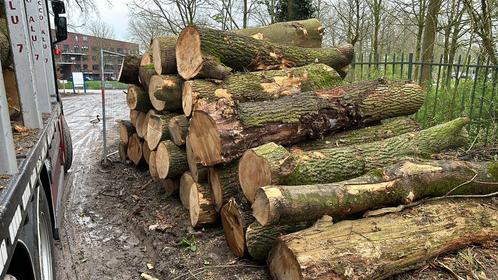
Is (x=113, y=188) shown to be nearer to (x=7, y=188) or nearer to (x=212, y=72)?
(x=212, y=72)

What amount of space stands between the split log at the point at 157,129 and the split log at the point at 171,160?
19cm

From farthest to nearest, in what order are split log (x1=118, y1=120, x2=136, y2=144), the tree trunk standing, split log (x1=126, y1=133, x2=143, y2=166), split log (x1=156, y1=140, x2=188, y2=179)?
the tree trunk standing < split log (x1=118, y1=120, x2=136, y2=144) < split log (x1=126, y1=133, x2=143, y2=166) < split log (x1=156, y1=140, x2=188, y2=179)

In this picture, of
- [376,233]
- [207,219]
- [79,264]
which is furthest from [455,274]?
[79,264]

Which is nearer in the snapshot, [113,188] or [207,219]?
[207,219]

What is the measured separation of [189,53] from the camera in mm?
4434

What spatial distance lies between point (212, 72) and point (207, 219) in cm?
163

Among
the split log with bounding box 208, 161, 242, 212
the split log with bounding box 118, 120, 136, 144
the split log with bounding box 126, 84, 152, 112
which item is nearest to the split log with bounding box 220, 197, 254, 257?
the split log with bounding box 208, 161, 242, 212

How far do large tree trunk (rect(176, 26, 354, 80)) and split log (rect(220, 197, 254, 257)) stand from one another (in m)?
1.61

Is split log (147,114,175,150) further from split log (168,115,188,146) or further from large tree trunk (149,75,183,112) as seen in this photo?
split log (168,115,188,146)

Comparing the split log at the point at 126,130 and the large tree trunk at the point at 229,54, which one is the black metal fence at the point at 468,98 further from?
the split log at the point at 126,130

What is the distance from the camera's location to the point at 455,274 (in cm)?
291

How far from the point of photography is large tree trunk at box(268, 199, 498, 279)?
8.84ft

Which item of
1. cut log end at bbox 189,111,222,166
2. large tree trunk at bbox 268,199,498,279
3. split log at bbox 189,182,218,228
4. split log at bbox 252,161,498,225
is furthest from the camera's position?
split log at bbox 189,182,218,228

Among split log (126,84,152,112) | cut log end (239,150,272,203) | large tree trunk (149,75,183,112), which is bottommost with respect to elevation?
cut log end (239,150,272,203)
